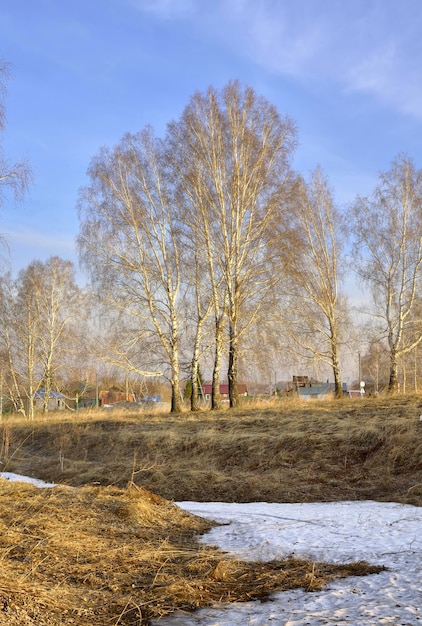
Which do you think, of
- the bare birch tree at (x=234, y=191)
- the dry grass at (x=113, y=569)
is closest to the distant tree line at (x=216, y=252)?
the bare birch tree at (x=234, y=191)

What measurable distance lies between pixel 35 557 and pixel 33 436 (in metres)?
15.2

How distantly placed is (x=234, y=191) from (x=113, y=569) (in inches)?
619

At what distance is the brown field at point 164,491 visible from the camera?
3.62 metres

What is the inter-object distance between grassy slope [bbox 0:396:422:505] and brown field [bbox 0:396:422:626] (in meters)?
0.03

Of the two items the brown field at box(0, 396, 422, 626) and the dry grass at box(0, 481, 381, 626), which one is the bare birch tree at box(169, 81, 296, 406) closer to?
the brown field at box(0, 396, 422, 626)

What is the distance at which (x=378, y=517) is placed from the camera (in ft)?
20.3

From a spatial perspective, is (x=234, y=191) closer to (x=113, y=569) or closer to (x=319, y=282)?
(x=319, y=282)

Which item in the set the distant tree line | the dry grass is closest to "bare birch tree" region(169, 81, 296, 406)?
the distant tree line

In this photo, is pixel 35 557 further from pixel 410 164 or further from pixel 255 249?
pixel 410 164

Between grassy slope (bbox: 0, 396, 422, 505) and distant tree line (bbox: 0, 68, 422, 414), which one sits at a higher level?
distant tree line (bbox: 0, 68, 422, 414)

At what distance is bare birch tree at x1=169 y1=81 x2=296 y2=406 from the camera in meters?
18.5

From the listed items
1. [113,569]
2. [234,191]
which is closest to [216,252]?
[234,191]

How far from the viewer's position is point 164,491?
9.96 metres

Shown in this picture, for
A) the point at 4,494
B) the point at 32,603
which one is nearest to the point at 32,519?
the point at 4,494
